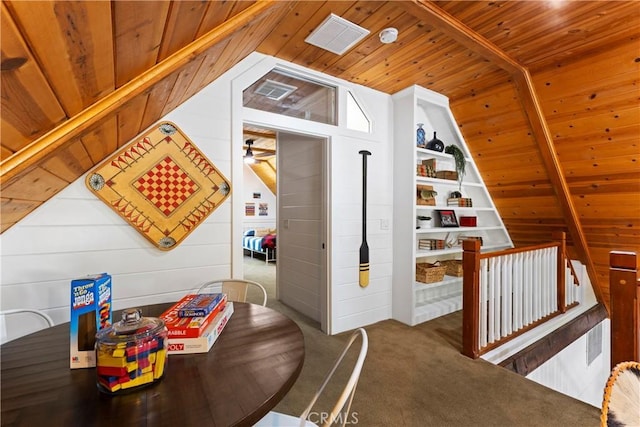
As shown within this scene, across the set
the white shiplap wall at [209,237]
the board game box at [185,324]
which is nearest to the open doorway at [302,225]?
the white shiplap wall at [209,237]

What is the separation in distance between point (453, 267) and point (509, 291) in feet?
3.13

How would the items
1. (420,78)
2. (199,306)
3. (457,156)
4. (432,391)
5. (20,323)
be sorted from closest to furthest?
1. (199,306)
2. (20,323)
3. (432,391)
4. (420,78)
5. (457,156)

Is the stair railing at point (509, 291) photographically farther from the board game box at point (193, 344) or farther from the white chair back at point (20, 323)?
the white chair back at point (20, 323)

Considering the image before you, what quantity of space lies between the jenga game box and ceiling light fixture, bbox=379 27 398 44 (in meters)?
2.29

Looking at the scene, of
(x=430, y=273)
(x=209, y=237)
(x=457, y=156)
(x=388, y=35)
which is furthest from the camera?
(x=457, y=156)

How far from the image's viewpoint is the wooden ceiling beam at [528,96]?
1932mm

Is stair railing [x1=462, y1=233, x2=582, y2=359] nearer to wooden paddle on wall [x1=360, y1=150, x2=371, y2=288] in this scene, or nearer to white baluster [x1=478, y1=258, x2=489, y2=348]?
white baluster [x1=478, y1=258, x2=489, y2=348]

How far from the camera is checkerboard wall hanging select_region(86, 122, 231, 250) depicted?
6.39 ft

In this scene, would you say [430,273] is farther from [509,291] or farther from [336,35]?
[336,35]

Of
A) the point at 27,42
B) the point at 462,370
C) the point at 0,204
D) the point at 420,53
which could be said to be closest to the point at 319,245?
the point at 462,370

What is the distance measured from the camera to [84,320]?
93cm

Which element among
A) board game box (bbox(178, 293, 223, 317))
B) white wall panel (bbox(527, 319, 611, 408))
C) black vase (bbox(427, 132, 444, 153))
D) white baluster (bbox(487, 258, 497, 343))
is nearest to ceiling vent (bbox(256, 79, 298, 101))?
black vase (bbox(427, 132, 444, 153))

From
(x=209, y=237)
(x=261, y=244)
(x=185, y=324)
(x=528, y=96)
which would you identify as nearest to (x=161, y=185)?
(x=209, y=237)

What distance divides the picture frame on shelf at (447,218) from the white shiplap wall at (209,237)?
80 centimetres
